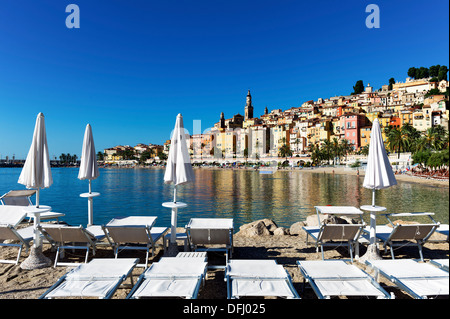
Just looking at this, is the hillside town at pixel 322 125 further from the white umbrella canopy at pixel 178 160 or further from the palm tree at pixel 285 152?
the white umbrella canopy at pixel 178 160

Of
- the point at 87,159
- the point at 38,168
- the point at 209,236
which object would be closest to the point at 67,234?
the point at 38,168

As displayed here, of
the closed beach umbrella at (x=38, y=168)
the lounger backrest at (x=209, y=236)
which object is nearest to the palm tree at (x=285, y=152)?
the lounger backrest at (x=209, y=236)

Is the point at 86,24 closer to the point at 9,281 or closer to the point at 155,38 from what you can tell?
the point at 155,38

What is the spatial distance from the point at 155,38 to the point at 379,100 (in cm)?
9234

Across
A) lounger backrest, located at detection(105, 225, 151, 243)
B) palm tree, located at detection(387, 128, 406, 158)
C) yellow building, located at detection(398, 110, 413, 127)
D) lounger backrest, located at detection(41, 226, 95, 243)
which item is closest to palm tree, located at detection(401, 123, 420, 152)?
palm tree, located at detection(387, 128, 406, 158)

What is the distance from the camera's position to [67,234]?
15.1 ft

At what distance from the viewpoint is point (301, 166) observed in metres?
75.1

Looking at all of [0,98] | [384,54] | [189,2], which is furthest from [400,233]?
[0,98]

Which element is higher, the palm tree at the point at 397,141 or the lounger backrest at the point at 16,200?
the palm tree at the point at 397,141

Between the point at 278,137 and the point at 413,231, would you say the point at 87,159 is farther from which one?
the point at 278,137

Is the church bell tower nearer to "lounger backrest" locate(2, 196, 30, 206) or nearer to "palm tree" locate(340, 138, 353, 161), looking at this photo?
"palm tree" locate(340, 138, 353, 161)

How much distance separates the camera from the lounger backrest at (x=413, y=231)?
15.5ft

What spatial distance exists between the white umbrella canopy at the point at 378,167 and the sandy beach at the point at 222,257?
4.17ft

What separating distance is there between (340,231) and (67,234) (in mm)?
4455
